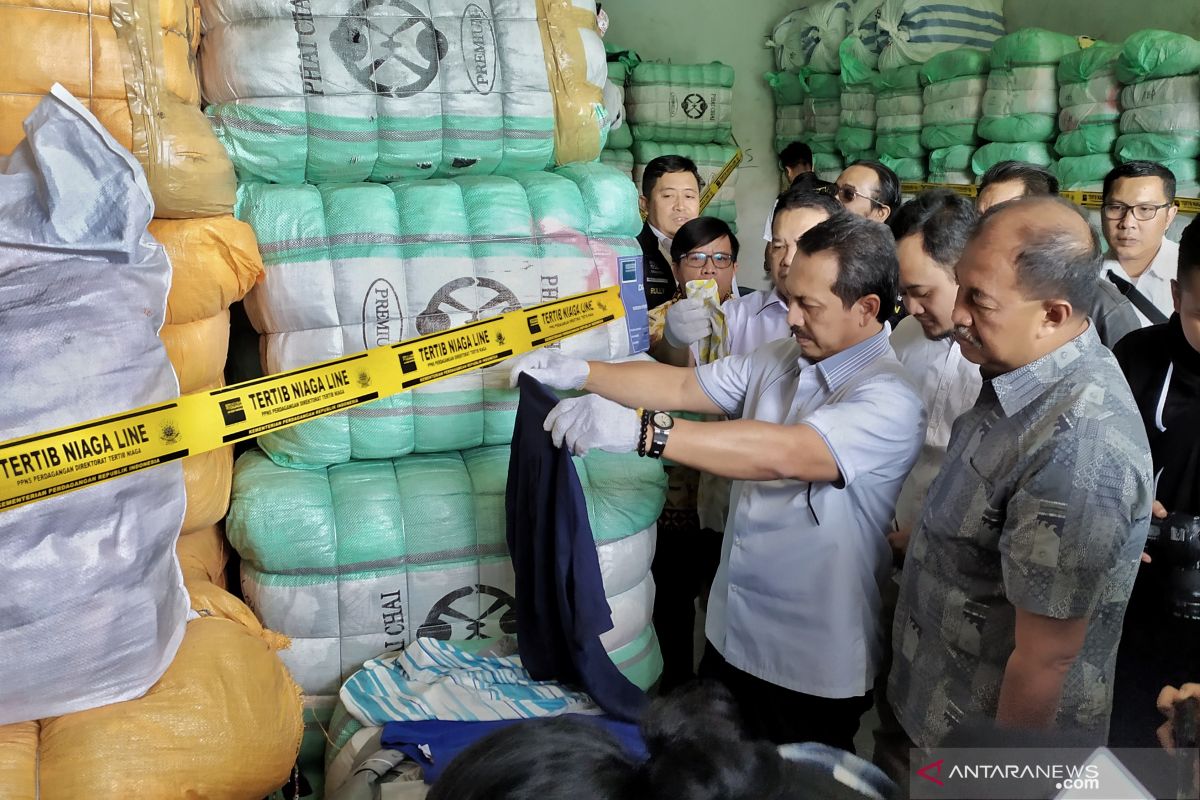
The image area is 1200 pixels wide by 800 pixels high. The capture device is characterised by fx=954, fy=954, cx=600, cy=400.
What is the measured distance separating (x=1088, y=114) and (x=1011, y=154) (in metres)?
0.40

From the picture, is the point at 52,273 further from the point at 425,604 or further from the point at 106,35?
the point at 425,604

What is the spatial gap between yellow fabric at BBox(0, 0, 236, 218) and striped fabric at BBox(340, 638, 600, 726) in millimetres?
991

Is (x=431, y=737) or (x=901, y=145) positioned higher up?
(x=901, y=145)

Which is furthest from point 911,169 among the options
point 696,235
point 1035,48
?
point 696,235

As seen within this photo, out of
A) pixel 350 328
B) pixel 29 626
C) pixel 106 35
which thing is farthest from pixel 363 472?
pixel 106 35

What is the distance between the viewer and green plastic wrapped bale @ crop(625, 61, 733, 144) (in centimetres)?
548

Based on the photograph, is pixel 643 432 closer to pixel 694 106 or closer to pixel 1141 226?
pixel 1141 226

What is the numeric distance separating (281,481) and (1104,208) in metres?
2.33

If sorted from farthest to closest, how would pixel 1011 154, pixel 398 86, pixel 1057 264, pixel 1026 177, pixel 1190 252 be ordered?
pixel 1011 154 → pixel 1026 177 → pixel 398 86 → pixel 1190 252 → pixel 1057 264

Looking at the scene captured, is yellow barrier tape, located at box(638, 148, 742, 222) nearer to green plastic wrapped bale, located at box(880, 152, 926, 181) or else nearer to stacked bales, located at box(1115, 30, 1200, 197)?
green plastic wrapped bale, located at box(880, 152, 926, 181)

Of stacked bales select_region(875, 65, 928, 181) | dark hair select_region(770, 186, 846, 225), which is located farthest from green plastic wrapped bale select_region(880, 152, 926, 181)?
dark hair select_region(770, 186, 846, 225)

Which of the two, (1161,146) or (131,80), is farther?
(1161,146)

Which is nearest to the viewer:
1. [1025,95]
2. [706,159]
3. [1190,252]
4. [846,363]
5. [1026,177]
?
[1190,252]

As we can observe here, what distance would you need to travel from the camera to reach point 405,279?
6.76 ft
